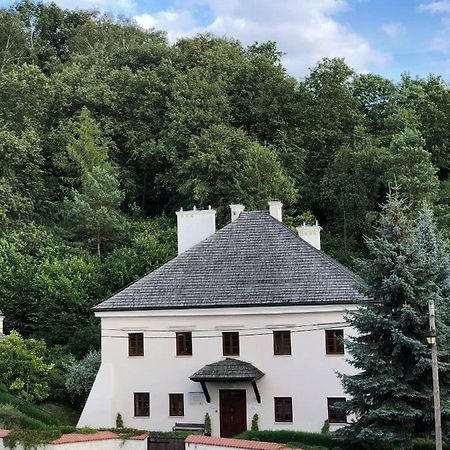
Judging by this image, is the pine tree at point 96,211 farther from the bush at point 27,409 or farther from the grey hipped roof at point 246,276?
the bush at point 27,409

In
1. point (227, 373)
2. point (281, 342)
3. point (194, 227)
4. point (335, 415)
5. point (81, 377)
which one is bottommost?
point (335, 415)

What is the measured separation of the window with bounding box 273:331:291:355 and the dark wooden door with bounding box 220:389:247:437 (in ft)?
7.23

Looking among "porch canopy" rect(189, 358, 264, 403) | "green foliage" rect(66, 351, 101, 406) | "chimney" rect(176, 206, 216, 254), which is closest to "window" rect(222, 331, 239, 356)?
"porch canopy" rect(189, 358, 264, 403)

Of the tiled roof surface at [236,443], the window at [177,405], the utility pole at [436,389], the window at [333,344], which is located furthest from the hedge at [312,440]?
the window at [177,405]

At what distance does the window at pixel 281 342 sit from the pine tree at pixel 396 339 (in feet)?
24.4

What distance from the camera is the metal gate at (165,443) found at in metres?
25.0

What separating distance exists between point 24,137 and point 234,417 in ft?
101

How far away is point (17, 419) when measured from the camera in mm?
27344

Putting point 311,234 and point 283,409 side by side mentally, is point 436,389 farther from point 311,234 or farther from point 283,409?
point 311,234

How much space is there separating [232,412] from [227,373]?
5.74 ft

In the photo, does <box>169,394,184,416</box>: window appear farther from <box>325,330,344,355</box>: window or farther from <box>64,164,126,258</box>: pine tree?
<box>64,164,126,258</box>: pine tree

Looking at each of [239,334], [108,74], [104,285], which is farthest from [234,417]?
[108,74]

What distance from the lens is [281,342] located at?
32.2 meters

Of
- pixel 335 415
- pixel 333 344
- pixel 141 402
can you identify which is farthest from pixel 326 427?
pixel 141 402
